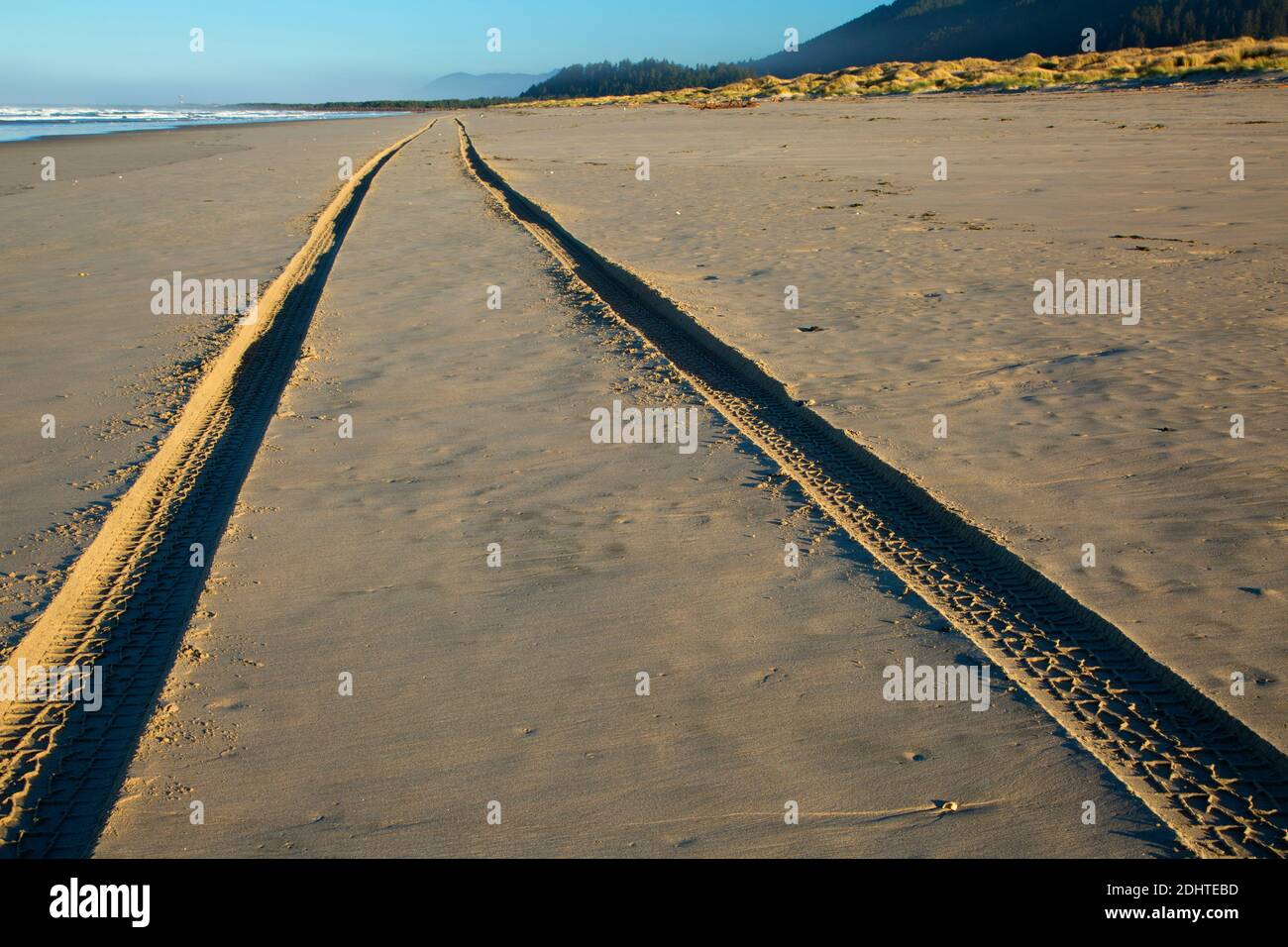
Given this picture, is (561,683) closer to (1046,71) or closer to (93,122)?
(1046,71)

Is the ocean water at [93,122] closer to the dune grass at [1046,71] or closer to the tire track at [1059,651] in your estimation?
the dune grass at [1046,71]

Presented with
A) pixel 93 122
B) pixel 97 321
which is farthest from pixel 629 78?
pixel 97 321

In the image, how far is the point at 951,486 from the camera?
5.00 metres

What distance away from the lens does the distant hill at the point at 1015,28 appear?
71.7m

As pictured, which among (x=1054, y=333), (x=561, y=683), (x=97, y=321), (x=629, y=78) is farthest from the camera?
(x=629, y=78)

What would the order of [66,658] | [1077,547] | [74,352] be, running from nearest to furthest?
[66,658] < [1077,547] < [74,352]

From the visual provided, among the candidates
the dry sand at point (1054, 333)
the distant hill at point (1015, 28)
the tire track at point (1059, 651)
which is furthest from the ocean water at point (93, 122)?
the distant hill at point (1015, 28)

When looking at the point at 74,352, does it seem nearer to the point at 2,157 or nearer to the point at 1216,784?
the point at 1216,784

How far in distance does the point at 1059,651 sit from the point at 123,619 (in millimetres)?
3440

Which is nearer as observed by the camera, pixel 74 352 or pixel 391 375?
pixel 391 375

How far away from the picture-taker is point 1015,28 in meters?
101

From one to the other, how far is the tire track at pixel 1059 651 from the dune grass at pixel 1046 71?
124 ft
